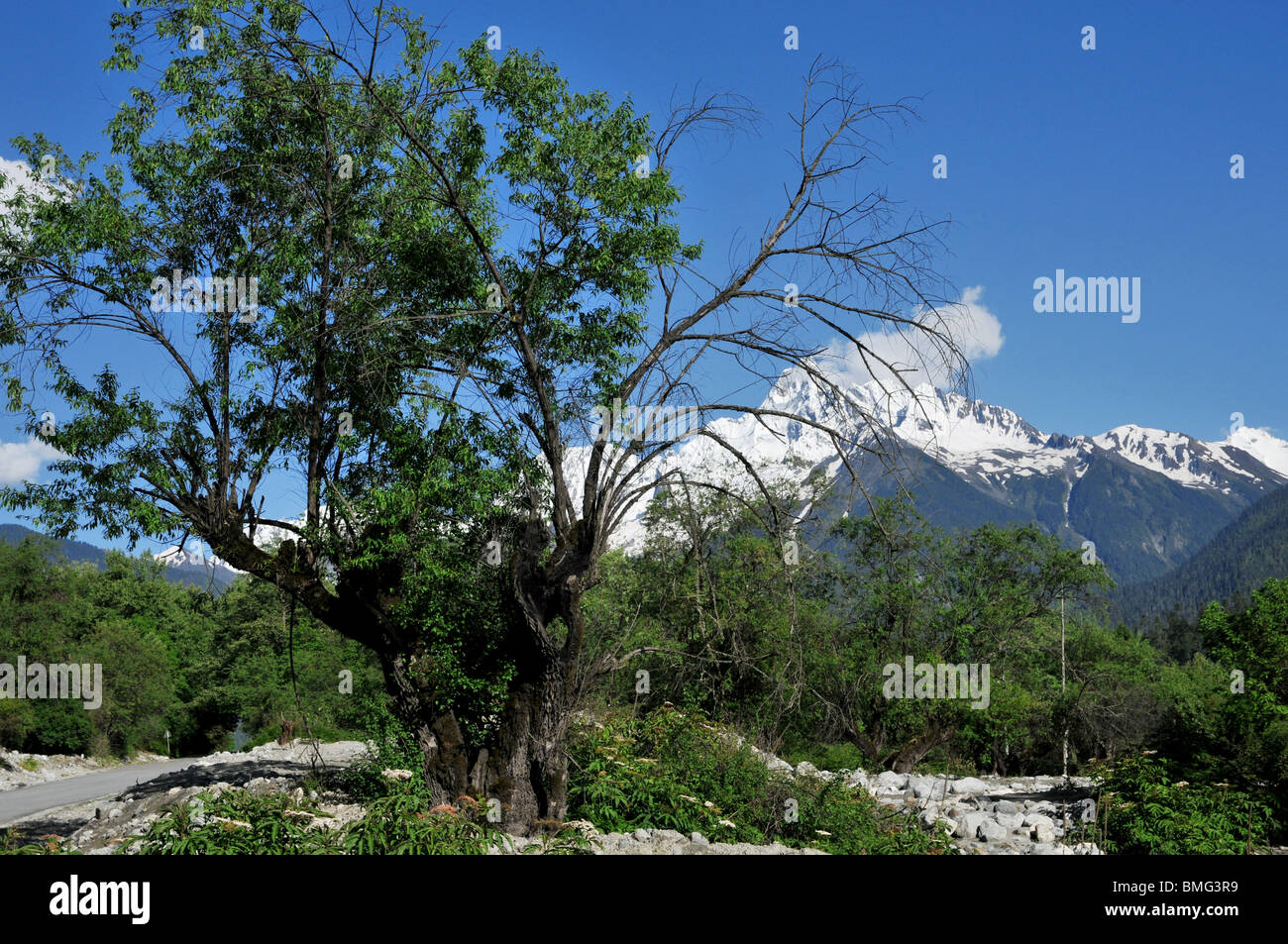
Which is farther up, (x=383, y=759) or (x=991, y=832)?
(x=383, y=759)

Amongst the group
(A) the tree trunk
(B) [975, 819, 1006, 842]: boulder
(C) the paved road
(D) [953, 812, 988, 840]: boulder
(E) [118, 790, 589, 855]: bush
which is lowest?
(C) the paved road

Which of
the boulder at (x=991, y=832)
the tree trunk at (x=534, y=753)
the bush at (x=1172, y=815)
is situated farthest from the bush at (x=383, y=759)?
the bush at (x=1172, y=815)

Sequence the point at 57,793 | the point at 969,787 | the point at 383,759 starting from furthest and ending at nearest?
1. the point at 57,793
2. the point at 969,787
3. the point at 383,759

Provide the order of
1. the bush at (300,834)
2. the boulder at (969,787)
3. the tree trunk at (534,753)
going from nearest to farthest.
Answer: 1. the bush at (300,834)
2. the tree trunk at (534,753)
3. the boulder at (969,787)

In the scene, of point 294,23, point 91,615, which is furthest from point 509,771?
point 91,615

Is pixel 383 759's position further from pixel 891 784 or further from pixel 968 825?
pixel 891 784

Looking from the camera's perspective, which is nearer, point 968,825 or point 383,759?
point 383,759

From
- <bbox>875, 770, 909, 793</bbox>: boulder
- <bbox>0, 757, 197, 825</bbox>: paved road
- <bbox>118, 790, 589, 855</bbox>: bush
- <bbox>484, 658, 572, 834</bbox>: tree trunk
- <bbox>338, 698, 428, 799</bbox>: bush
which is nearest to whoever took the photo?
<bbox>118, 790, 589, 855</bbox>: bush

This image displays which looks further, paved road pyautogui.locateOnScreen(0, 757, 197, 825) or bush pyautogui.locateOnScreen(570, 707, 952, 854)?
paved road pyautogui.locateOnScreen(0, 757, 197, 825)

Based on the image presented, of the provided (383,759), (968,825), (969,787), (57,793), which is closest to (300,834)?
(383,759)

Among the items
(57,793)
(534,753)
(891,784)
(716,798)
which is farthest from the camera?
(57,793)

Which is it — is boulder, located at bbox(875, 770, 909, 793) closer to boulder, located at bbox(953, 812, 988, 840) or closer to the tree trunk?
boulder, located at bbox(953, 812, 988, 840)

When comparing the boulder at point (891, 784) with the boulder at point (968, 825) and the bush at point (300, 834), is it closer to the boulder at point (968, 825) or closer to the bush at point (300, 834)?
the boulder at point (968, 825)

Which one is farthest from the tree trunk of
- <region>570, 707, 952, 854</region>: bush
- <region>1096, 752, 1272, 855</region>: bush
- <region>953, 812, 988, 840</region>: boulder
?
<region>1096, 752, 1272, 855</region>: bush
